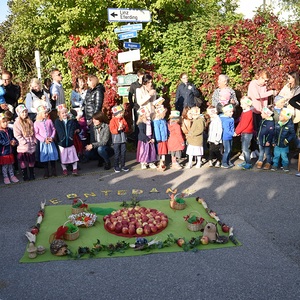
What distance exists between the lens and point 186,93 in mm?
9992

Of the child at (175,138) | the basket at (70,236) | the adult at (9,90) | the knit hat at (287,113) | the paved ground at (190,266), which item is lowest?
the paved ground at (190,266)

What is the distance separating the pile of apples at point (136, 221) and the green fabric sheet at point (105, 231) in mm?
96

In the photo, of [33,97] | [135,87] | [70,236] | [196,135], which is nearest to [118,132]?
[135,87]

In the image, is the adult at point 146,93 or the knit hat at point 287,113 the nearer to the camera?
the knit hat at point 287,113

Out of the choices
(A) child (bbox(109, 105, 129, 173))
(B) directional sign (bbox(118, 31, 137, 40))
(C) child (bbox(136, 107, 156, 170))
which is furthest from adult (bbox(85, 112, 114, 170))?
(B) directional sign (bbox(118, 31, 137, 40))

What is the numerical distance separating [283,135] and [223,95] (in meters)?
1.95

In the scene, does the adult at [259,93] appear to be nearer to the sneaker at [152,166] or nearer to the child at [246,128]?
the child at [246,128]

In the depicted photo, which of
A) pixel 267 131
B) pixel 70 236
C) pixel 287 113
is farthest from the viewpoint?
pixel 267 131

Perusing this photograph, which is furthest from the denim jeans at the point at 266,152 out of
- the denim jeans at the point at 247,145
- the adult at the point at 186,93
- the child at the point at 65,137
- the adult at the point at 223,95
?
the child at the point at 65,137

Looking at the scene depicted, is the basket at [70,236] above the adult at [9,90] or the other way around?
the other way around

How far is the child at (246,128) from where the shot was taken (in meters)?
8.96

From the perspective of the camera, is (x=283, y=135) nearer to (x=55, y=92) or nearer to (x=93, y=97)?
(x=93, y=97)

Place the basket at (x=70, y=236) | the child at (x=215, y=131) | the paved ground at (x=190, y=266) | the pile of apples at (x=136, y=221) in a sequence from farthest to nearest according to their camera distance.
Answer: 1. the child at (x=215, y=131)
2. the pile of apples at (x=136, y=221)
3. the basket at (x=70, y=236)
4. the paved ground at (x=190, y=266)

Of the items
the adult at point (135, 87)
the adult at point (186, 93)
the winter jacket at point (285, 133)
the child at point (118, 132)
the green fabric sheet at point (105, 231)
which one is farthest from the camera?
the adult at point (186, 93)
